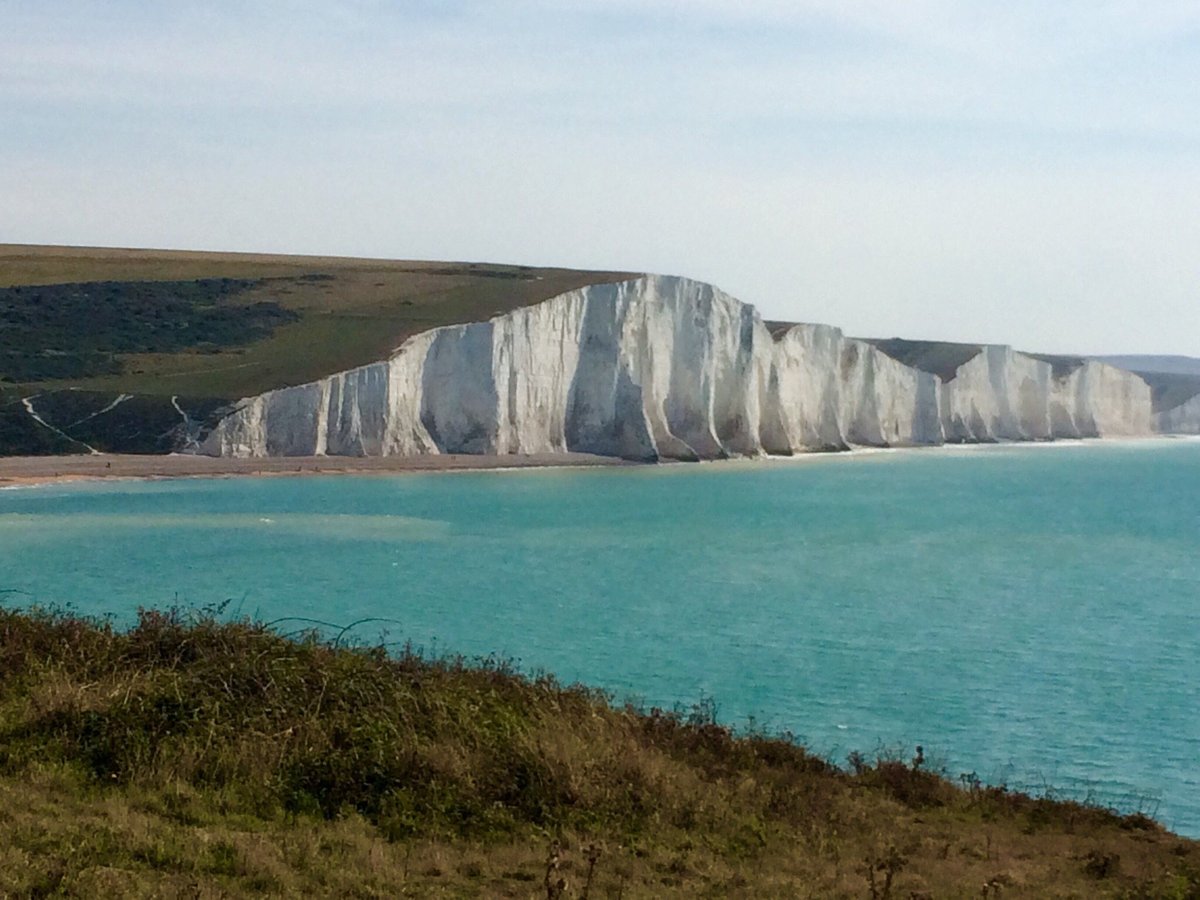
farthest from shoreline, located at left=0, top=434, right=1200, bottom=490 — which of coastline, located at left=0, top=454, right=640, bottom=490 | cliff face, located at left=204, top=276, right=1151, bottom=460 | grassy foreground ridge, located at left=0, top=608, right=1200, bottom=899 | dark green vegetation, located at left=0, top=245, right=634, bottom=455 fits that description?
grassy foreground ridge, located at left=0, top=608, right=1200, bottom=899

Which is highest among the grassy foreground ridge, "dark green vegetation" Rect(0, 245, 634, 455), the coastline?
"dark green vegetation" Rect(0, 245, 634, 455)

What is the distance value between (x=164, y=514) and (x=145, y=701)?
116ft

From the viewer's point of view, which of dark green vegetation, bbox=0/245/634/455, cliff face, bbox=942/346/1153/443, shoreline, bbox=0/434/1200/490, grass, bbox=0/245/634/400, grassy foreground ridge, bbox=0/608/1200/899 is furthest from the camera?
cliff face, bbox=942/346/1153/443

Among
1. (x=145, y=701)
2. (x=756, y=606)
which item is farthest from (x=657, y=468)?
(x=145, y=701)

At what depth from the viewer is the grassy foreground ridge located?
710 cm

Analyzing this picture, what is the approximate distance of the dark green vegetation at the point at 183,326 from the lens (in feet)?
198

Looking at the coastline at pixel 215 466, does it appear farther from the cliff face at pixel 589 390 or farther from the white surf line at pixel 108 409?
the white surf line at pixel 108 409

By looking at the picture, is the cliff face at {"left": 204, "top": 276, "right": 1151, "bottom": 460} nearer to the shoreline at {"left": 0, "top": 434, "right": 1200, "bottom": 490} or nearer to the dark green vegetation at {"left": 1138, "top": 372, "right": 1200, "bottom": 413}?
the shoreline at {"left": 0, "top": 434, "right": 1200, "bottom": 490}

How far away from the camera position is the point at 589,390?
7044 centimetres

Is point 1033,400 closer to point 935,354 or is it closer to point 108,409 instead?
point 935,354

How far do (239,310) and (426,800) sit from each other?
72376 mm

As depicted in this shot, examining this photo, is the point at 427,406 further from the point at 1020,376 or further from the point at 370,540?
the point at 1020,376

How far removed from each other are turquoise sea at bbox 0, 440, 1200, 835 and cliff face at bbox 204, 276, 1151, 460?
5.29m

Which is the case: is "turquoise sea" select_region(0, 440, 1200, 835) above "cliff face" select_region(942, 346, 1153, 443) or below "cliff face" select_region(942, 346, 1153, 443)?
below
